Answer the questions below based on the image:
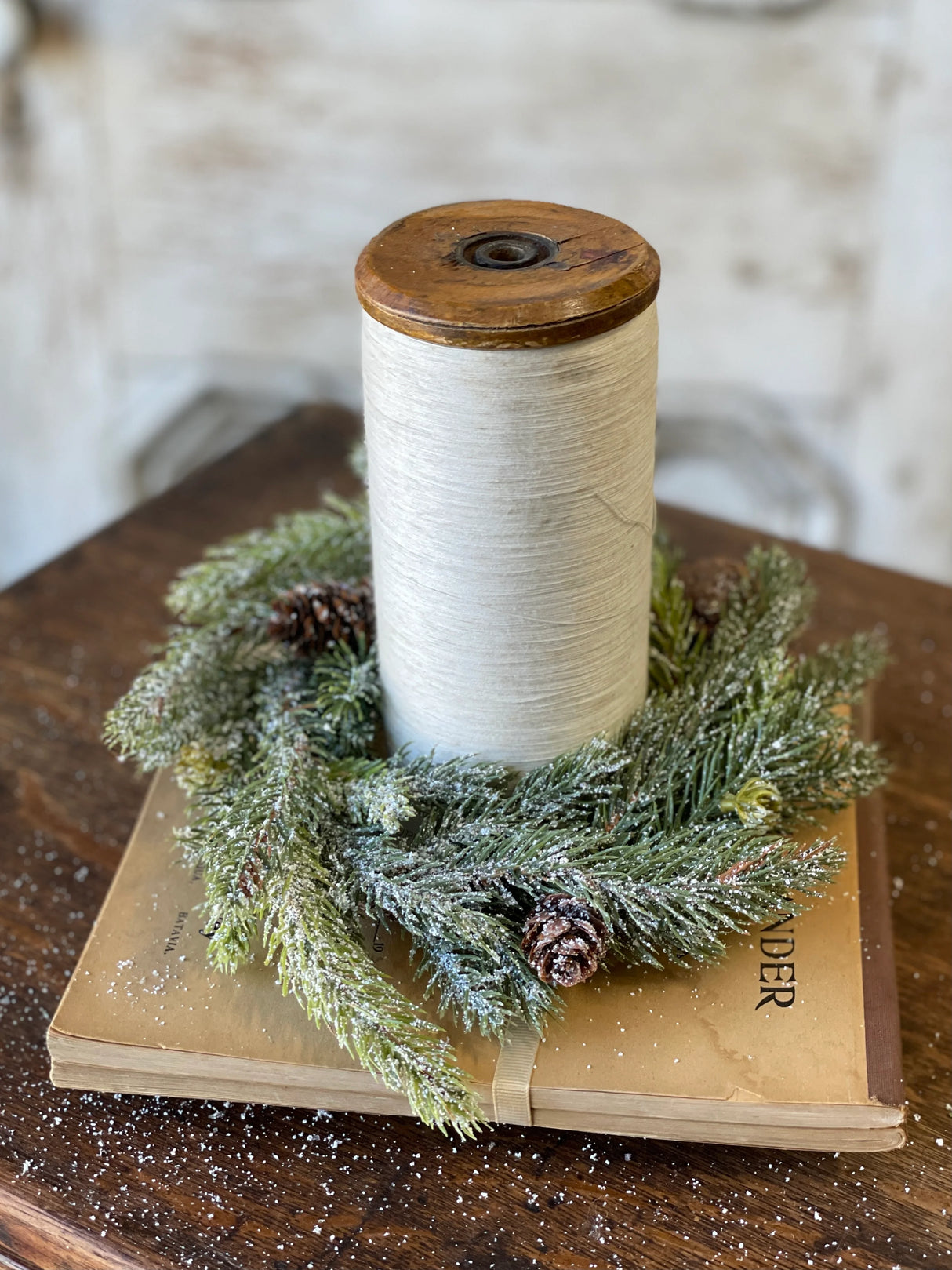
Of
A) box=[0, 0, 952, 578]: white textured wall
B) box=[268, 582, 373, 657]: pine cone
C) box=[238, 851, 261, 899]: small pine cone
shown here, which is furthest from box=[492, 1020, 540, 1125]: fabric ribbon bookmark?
box=[0, 0, 952, 578]: white textured wall

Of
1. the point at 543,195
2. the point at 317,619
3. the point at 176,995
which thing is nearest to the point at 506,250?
the point at 317,619

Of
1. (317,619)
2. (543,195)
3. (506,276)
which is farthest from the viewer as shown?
(543,195)

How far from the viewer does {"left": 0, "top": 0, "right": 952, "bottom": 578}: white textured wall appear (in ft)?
3.58

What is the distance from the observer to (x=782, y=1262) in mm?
410

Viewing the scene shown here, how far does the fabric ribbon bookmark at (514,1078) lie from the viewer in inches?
16.9

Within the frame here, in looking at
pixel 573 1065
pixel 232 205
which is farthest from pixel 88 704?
pixel 232 205

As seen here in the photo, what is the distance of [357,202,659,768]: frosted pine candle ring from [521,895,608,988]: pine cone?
77 millimetres

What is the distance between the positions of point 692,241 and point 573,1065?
0.95 m

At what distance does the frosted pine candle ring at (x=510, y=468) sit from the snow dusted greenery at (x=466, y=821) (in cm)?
3

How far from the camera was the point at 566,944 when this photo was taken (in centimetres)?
44

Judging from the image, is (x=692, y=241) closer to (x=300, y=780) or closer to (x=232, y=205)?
(x=232, y=205)

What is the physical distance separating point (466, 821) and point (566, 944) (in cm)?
7

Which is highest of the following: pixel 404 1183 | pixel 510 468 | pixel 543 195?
pixel 510 468

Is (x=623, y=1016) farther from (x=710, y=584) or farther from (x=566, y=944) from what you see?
(x=710, y=584)
